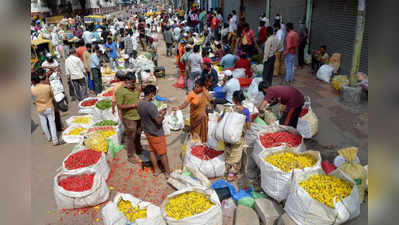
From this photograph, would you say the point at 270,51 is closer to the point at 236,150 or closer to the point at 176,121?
the point at 176,121

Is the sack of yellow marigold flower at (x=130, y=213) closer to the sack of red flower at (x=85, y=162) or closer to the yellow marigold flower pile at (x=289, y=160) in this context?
the sack of red flower at (x=85, y=162)

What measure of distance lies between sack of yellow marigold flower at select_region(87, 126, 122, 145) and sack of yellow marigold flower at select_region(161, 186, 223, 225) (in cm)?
280

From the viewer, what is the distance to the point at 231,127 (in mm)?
4453

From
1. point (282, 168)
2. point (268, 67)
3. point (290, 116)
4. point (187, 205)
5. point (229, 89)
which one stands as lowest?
point (187, 205)

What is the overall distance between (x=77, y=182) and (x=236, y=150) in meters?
2.65

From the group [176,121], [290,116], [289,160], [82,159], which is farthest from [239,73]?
[82,159]

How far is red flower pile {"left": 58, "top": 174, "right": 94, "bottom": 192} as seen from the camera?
4.45 meters

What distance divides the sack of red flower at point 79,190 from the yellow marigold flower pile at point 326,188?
3.04 meters

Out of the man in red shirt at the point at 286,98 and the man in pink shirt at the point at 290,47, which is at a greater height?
the man in pink shirt at the point at 290,47

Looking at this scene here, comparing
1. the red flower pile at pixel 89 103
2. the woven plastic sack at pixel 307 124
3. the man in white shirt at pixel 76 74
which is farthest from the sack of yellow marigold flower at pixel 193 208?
the man in white shirt at pixel 76 74

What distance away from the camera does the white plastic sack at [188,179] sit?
15.1 ft
